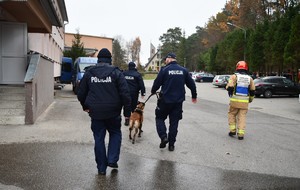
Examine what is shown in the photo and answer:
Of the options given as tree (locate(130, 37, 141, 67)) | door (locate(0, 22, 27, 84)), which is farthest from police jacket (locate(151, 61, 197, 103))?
tree (locate(130, 37, 141, 67))

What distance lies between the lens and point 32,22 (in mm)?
15773

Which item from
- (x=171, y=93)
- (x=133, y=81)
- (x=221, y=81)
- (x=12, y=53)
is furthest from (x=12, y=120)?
(x=221, y=81)

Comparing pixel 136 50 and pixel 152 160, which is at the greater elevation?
pixel 136 50

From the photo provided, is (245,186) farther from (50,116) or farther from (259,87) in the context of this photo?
(259,87)

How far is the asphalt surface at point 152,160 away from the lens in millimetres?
5129

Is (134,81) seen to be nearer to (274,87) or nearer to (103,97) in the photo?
(103,97)

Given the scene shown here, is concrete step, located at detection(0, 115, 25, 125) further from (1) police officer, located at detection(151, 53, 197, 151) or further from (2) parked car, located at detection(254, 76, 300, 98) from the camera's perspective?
(2) parked car, located at detection(254, 76, 300, 98)

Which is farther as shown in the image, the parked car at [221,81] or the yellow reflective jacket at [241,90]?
the parked car at [221,81]

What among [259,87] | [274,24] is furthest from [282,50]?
[259,87]

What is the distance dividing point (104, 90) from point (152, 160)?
1733 millimetres

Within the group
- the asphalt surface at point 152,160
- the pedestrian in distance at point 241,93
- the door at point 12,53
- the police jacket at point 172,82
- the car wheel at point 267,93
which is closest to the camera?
the asphalt surface at point 152,160

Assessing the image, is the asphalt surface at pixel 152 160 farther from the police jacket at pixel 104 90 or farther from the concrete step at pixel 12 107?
the police jacket at pixel 104 90

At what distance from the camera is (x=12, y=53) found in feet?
48.3

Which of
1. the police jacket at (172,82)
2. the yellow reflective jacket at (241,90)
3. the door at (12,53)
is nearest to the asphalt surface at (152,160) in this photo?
the yellow reflective jacket at (241,90)
